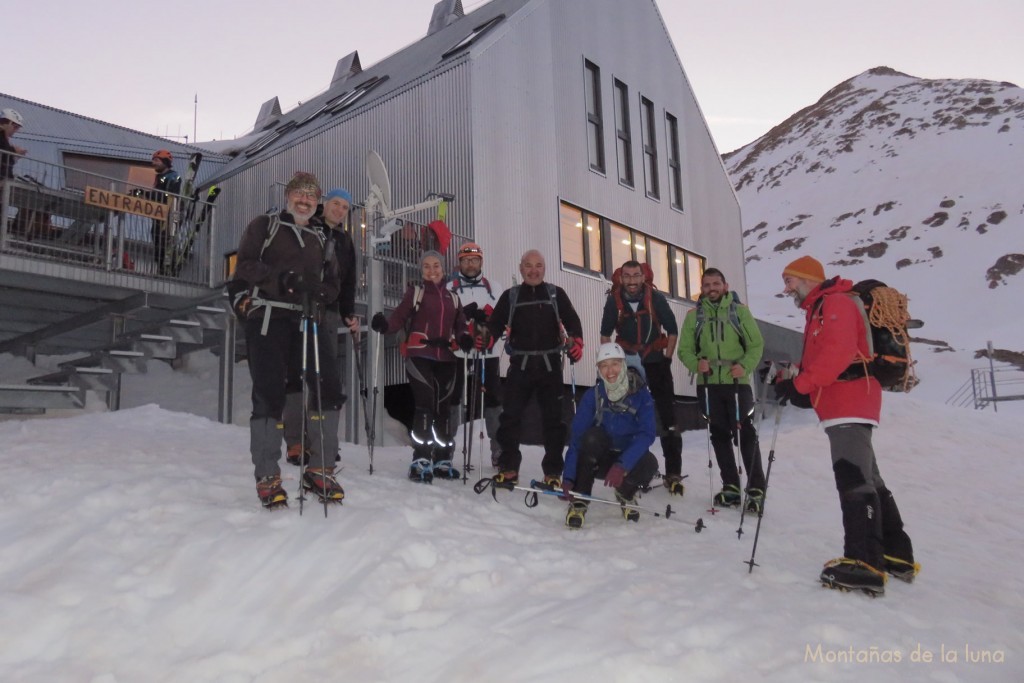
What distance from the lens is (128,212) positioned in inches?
378

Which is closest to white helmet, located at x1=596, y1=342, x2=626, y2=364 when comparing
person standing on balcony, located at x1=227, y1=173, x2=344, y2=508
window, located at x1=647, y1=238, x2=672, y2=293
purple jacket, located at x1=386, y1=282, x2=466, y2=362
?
purple jacket, located at x1=386, y1=282, x2=466, y2=362

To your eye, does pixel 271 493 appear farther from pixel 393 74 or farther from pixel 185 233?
pixel 393 74

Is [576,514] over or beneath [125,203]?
beneath

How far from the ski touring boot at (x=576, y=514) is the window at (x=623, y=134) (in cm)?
1171

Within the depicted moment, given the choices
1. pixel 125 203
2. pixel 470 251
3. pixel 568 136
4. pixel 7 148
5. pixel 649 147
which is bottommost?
pixel 470 251

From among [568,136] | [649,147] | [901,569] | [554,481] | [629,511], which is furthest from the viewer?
[649,147]

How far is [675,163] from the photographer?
18141mm

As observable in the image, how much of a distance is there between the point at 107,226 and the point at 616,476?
25.8ft

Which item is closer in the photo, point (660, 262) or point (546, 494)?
point (546, 494)

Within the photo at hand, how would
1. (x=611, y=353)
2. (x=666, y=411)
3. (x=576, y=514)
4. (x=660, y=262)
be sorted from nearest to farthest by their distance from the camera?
1. (x=576, y=514)
2. (x=611, y=353)
3. (x=666, y=411)
4. (x=660, y=262)

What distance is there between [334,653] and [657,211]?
1514 centimetres

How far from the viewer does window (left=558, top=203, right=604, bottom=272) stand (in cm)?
1403

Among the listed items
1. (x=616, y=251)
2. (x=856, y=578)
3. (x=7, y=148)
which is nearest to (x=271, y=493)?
(x=856, y=578)

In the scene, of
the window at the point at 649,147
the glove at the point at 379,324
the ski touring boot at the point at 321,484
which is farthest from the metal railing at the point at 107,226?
the window at the point at 649,147
